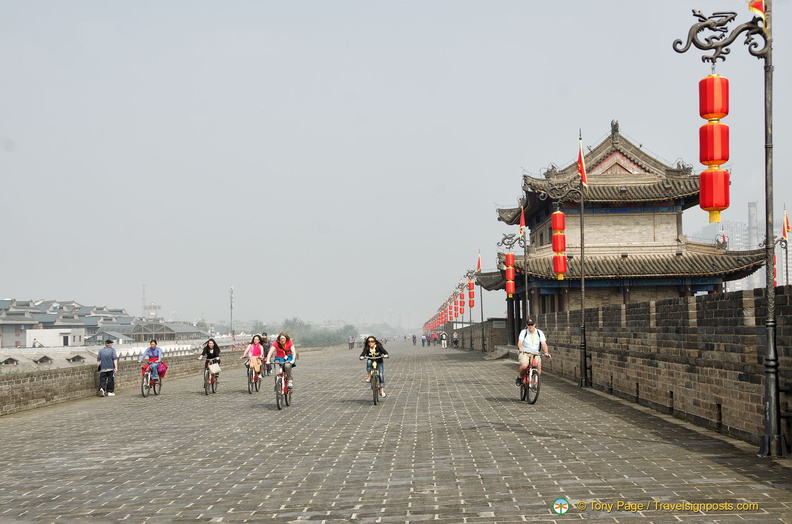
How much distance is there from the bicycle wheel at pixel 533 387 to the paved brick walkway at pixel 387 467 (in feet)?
0.75

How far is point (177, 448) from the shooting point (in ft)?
34.1

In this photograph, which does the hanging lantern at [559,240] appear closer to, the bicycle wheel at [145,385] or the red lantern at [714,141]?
the bicycle wheel at [145,385]

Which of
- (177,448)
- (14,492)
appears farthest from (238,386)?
(14,492)

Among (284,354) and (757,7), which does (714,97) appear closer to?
(757,7)

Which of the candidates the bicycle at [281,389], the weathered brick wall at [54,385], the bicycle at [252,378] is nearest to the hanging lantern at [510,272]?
the weathered brick wall at [54,385]

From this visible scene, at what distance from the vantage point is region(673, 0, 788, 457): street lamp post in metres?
8.43

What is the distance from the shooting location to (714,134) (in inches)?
421

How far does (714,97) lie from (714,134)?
19.8 inches

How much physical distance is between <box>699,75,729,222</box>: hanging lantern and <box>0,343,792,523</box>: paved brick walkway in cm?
338

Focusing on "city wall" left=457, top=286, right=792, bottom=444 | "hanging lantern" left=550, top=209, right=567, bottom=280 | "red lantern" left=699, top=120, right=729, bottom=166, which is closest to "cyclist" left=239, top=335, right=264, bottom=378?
"city wall" left=457, top=286, right=792, bottom=444

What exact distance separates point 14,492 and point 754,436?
8.16 m

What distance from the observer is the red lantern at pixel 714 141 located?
1070 cm

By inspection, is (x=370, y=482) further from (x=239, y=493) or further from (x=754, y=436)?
(x=754, y=436)

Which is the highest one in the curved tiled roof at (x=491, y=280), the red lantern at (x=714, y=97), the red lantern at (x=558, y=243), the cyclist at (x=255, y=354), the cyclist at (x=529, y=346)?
the red lantern at (x=714, y=97)
